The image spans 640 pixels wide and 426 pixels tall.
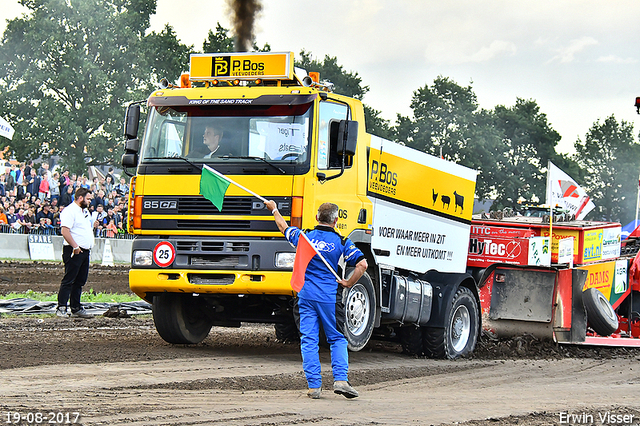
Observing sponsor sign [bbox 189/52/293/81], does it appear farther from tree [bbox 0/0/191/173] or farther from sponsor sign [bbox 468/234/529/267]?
tree [bbox 0/0/191/173]

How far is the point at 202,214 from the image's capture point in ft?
31.3

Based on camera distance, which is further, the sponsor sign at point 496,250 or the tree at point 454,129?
the tree at point 454,129

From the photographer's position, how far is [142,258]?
31.9ft

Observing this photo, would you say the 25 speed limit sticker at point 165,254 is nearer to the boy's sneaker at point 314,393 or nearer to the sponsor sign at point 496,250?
the boy's sneaker at point 314,393

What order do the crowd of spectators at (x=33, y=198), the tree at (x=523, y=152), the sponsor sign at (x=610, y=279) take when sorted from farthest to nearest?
the tree at (x=523, y=152) < the crowd of spectators at (x=33, y=198) < the sponsor sign at (x=610, y=279)

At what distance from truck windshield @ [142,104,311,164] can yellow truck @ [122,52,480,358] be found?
13mm

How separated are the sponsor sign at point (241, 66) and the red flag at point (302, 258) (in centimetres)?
288

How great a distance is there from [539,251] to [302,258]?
600cm

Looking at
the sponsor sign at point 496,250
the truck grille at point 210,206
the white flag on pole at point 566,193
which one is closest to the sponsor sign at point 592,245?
the sponsor sign at point 496,250

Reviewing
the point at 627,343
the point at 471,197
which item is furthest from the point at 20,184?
the point at 627,343

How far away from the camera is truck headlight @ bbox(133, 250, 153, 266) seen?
970cm

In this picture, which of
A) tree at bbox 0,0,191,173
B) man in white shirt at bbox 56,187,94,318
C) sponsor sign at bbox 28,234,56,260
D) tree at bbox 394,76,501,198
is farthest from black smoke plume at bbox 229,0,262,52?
tree at bbox 394,76,501,198

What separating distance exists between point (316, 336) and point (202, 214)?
2.51 metres

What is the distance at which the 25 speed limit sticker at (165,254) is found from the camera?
9.62 metres
